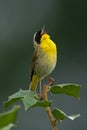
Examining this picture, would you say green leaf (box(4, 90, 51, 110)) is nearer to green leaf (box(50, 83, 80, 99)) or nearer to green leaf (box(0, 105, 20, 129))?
green leaf (box(50, 83, 80, 99))

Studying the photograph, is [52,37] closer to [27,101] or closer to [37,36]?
[37,36]

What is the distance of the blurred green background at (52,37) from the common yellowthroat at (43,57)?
8.82ft

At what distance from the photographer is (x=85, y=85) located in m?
6.96

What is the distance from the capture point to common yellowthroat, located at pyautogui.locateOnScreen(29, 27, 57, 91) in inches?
119

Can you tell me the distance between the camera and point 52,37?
7.94 meters

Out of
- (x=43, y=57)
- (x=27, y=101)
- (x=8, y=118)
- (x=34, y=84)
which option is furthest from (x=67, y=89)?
(x=43, y=57)

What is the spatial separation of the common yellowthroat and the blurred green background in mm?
2688

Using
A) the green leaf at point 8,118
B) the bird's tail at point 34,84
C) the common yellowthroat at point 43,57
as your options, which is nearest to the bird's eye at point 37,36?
the common yellowthroat at point 43,57

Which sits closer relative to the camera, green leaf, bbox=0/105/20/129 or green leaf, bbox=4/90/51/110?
green leaf, bbox=0/105/20/129

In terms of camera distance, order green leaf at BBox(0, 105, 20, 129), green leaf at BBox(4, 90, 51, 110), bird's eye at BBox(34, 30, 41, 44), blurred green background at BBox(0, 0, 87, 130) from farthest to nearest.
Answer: blurred green background at BBox(0, 0, 87, 130)
bird's eye at BBox(34, 30, 41, 44)
green leaf at BBox(4, 90, 51, 110)
green leaf at BBox(0, 105, 20, 129)

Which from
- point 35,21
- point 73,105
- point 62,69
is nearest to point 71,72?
point 62,69

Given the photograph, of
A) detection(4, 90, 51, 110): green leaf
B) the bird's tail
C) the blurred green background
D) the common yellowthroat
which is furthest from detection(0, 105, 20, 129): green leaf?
the blurred green background

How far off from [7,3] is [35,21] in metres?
0.81

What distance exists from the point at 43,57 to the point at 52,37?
475 centimetres
